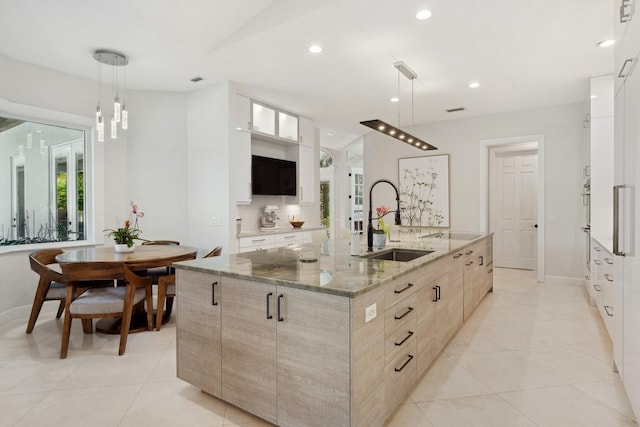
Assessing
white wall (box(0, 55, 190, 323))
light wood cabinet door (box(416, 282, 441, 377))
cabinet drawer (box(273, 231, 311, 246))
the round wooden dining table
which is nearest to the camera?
light wood cabinet door (box(416, 282, 441, 377))

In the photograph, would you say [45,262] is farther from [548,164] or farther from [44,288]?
[548,164]

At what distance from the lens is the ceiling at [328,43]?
287 centimetres

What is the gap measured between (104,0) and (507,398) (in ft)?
13.3

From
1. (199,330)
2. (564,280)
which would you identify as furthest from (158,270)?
(564,280)

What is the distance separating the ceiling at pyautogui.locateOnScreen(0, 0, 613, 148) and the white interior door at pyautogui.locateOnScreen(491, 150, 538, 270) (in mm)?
1827

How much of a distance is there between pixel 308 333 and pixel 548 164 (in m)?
5.42

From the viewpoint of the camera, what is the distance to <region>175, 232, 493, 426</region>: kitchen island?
1613 millimetres

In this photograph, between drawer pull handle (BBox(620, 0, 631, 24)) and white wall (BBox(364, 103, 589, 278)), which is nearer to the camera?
drawer pull handle (BBox(620, 0, 631, 24))

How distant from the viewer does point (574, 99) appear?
17.0ft

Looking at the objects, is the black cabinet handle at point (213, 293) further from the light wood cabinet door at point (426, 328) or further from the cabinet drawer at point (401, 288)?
the light wood cabinet door at point (426, 328)

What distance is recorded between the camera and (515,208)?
666 cm

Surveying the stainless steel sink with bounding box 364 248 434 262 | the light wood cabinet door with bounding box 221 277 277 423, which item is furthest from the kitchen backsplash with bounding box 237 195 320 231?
the light wood cabinet door with bounding box 221 277 277 423

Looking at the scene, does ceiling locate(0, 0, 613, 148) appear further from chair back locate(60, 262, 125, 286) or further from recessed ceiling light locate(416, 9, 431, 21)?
chair back locate(60, 262, 125, 286)

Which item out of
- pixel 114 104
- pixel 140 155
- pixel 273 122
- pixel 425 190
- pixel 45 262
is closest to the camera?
pixel 114 104
